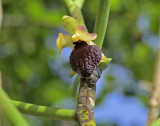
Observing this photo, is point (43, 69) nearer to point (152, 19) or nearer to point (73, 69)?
point (152, 19)

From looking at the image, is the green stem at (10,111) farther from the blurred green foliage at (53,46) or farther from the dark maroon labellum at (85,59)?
the blurred green foliage at (53,46)

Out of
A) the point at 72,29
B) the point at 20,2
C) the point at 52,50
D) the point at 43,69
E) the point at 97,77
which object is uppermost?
the point at 20,2

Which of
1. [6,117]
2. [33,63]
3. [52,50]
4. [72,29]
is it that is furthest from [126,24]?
[6,117]

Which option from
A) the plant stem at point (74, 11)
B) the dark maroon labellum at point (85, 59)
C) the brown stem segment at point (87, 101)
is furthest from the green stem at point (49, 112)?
the plant stem at point (74, 11)

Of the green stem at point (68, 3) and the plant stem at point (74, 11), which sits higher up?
the green stem at point (68, 3)

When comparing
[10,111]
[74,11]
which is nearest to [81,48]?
[74,11]

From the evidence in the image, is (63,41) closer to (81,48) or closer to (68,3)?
(81,48)
